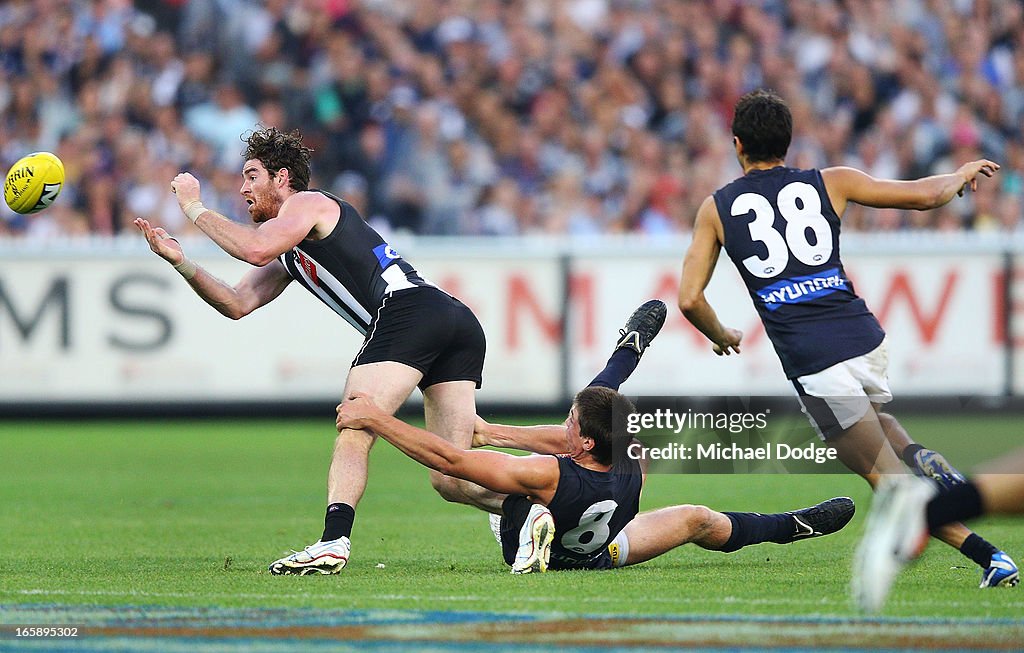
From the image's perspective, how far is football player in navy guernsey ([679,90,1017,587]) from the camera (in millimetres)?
7156

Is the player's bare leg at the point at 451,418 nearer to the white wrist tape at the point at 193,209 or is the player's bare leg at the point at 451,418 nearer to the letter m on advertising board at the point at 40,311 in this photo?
the white wrist tape at the point at 193,209

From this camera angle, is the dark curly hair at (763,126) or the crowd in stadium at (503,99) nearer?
the dark curly hair at (763,126)

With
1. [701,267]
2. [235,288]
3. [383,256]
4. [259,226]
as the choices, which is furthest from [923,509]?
[235,288]

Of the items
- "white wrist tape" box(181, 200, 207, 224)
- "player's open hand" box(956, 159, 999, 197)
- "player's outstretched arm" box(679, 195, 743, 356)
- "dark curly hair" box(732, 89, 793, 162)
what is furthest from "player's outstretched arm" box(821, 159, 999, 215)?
"white wrist tape" box(181, 200, 207, 224)

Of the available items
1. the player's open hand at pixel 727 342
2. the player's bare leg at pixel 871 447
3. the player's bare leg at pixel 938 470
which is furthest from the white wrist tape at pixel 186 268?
the player's bare leg at pixel 938 470

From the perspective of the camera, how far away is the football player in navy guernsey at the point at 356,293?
26.5 ft

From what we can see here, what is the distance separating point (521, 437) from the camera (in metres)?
8.99

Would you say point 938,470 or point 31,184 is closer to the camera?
point 938,470

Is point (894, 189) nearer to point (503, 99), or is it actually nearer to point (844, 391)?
point (844, 391)

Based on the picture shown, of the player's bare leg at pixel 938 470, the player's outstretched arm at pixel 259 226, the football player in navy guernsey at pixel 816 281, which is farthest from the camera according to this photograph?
the player's outstretched arm at pixel 259 226

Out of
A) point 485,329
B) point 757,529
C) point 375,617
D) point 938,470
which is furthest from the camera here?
point 485,329

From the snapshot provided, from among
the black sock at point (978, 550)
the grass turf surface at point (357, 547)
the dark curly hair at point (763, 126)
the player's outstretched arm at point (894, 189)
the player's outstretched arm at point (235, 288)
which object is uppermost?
the dark curly hair at point (763, 126)

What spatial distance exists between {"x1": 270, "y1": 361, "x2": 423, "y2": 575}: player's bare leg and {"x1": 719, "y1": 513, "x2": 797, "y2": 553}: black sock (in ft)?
5.96

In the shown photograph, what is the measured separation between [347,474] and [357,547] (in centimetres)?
125
